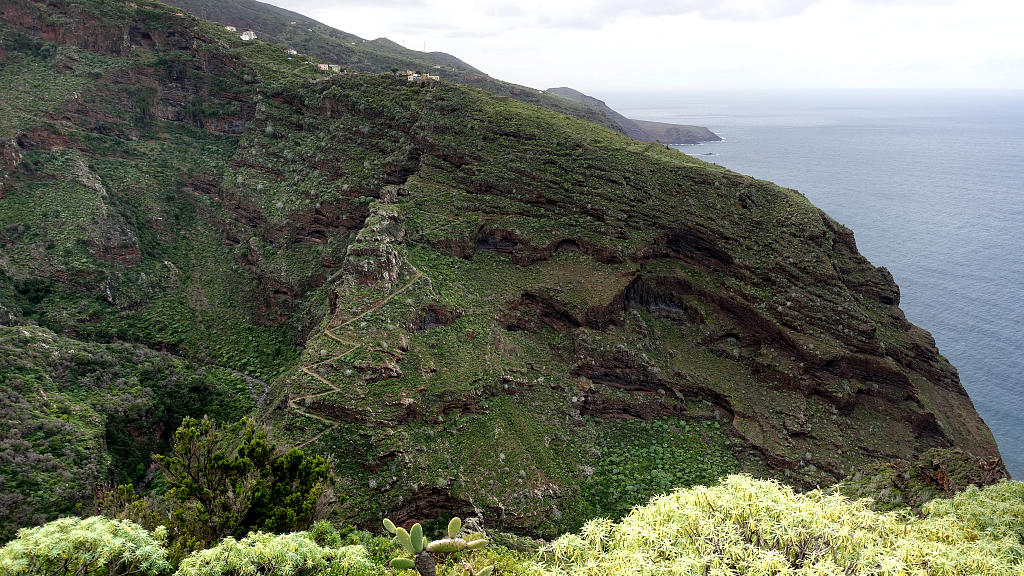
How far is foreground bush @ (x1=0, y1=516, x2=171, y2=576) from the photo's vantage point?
33.7ft

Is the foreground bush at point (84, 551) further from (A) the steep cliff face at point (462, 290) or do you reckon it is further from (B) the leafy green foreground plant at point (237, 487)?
(A) the steep cliff face at point (462, 290)

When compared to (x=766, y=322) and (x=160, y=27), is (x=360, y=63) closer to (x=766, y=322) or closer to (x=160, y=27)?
(x=160, y=27)

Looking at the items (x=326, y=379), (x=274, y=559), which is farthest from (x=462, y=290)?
(x=274, y=559)

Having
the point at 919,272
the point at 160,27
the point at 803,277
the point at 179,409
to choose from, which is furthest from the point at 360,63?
the point at 919,272

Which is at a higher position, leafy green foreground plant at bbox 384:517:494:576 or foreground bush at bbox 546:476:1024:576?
foreground bush at bbox 546:476:1024:576

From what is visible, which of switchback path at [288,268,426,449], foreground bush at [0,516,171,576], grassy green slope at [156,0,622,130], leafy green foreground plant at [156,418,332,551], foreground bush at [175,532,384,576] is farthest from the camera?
grassy green slope at [156,0,622,130]

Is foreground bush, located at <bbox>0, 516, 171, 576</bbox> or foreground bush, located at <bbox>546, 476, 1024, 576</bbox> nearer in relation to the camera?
foreground bush, located at <bbox>546, 476, 1024, 576</bbox>

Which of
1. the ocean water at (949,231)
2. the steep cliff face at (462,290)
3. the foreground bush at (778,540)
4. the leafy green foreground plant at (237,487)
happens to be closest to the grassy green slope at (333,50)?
the ocean water at (949,231)

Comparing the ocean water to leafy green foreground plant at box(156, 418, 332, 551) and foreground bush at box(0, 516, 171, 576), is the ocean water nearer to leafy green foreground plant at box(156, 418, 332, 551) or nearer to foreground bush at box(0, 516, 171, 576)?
leafy green foreground plant at box(156, 418, 332, 551)

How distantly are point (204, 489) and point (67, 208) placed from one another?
127 ft

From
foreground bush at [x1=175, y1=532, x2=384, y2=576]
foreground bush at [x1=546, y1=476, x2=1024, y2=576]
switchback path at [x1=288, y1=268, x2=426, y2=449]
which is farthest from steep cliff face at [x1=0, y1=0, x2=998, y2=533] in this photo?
foreground bush at [x1=546, y1=476, x2=1024, y2=576]

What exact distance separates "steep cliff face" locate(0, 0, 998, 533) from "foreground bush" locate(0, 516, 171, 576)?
12.7 m

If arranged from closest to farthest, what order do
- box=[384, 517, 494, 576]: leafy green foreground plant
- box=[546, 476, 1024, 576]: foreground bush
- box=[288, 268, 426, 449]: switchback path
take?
box=[546, 476, 1024, 576]: foreground bush < box=[384, 517, 494, 576]: leafy green foreground plant < box=[288, 268, 426, 449]: switchback path

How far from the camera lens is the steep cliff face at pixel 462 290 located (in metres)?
27.7
